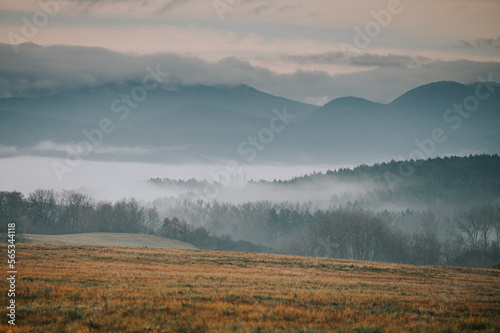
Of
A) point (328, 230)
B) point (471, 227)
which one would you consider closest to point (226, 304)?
point (328, 230)

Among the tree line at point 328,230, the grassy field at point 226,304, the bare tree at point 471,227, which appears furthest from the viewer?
the bare tree at point 471,227

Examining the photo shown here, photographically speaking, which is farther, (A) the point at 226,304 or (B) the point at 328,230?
(B) the point at 328,230

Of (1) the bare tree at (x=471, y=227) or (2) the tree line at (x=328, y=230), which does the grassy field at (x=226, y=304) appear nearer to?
(2) the tree line at (x=328, y=230)

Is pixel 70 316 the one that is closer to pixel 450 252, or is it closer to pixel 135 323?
pixel 135 323

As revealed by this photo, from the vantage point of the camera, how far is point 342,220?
137125mm

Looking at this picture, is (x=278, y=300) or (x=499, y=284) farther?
(x=499, y=284)

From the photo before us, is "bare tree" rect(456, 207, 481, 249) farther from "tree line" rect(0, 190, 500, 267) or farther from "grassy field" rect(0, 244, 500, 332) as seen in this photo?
"grassy field" rect(0, 244, 500, 332)

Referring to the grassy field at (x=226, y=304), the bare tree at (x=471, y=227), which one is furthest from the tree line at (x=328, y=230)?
the grassy field at (x=226, y=304)

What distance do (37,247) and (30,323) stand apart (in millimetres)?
36719

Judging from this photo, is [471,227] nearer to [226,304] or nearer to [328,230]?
[328,230]

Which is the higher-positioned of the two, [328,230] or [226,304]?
[226,304]

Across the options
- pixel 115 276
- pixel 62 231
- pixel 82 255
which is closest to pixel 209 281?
pixel 115 276

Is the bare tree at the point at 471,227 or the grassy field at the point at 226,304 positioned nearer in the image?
the grassy field at the point at 226,304

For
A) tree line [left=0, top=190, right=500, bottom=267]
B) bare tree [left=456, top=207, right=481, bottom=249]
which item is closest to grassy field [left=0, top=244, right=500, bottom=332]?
tree line [left=0, top=190, right=500, bottom=267]
